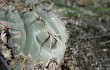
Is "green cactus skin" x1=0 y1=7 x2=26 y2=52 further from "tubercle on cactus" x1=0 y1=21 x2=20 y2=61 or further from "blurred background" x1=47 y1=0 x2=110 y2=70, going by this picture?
"blurred background" x1=47 y1=0 x2=110 y2=70

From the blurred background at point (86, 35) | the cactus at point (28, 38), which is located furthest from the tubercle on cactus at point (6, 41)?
the blurred background at point (86, 35)

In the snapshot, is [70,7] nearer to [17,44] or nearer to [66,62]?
[66,62]

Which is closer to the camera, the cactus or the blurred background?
the cactus

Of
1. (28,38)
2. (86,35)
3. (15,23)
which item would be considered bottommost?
(86,35)

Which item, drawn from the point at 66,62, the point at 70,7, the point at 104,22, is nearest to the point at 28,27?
the point at 66,62

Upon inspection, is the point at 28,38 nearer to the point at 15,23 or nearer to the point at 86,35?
the point at 15,23

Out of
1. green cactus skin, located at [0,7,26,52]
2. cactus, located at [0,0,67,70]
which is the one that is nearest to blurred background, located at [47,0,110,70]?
cactus, located at [0,0,67,70]

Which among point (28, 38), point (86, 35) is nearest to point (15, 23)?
point (28, 38)

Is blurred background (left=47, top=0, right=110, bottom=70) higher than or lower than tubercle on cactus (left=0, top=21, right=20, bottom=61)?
lower
